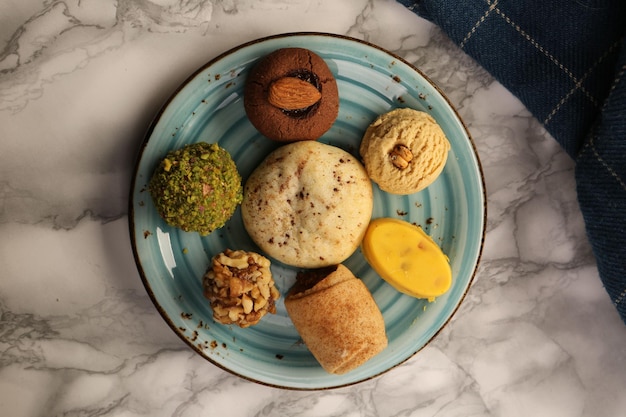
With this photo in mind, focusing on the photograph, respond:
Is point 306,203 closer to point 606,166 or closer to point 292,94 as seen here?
point 292,94

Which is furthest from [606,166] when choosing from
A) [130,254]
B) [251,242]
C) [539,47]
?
[130,254]

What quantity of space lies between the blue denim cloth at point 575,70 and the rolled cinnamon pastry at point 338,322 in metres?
0.76

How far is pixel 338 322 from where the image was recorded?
1485mm

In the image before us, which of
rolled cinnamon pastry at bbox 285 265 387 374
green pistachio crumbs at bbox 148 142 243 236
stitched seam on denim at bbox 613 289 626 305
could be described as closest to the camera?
green pistachio crumbs at bbox 148 142 243 236

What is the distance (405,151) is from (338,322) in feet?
1.69

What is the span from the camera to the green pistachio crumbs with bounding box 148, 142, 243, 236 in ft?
4.38

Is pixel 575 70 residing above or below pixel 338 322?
above

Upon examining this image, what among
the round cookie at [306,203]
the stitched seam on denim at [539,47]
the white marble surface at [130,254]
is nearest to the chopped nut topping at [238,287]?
the round cookie at [306,203]

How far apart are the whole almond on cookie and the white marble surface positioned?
0.29 meters

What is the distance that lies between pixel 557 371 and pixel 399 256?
0.80 metres

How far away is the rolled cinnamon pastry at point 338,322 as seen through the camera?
1.48 m

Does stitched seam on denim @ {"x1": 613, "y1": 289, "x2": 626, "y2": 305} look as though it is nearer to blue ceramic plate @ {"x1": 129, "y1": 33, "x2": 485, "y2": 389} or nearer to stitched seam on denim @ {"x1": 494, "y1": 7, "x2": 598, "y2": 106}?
blue ceramic plate @ {"x1": 129, "y1": 33, "x2": 485, "y2": 389}

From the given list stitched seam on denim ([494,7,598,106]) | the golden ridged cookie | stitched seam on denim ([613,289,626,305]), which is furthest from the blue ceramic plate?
stitched seam on denim ([613,289,626,305])

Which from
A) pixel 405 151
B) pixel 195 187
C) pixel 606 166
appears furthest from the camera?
pixel 606 166
